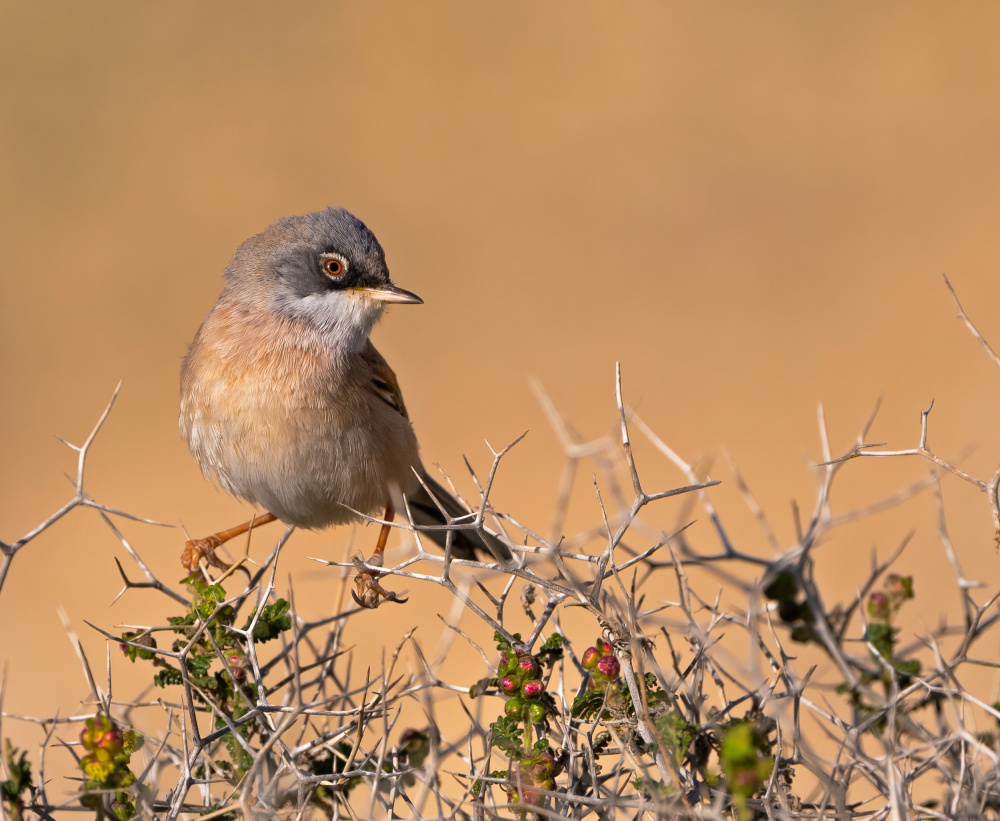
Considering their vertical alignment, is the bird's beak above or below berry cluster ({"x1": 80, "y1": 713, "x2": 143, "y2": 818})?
above

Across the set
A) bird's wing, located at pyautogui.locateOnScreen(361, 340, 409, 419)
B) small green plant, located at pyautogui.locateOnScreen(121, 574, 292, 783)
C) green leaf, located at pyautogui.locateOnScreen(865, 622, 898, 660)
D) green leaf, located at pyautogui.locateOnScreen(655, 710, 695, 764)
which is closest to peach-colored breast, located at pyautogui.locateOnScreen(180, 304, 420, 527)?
bird's wing, located at pyautogui.locateOnScreen(361, 340, 409, 419)

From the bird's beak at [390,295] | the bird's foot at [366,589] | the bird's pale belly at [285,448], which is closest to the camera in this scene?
the bird's foot at [366,589]

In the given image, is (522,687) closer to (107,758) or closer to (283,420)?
(107,758)

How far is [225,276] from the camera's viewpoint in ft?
15.3

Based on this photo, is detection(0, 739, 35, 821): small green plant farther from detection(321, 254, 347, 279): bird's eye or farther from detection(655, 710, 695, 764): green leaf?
detection(321, 254, 347, 279): bird's eye

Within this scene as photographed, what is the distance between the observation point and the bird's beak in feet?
14.1

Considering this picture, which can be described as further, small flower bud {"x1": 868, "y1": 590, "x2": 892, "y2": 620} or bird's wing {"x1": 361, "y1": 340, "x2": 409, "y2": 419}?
bird's wing {"x1": 361, "y1": 340, "x2": 409, "y2": 419}

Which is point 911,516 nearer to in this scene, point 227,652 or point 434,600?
point 434,600

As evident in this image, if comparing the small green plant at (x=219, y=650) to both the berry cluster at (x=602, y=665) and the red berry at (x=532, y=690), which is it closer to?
the red berry at (x=532, y=690)

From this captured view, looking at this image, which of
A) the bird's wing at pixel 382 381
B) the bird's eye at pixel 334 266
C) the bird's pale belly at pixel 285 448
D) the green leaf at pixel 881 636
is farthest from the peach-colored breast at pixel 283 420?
the green leaf at pixel 881 636

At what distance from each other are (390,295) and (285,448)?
0.84 m

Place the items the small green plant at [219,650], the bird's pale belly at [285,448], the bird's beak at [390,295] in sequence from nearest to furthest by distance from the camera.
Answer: the small green plant at [219,650] < the bird's pale belly at [285,448] < the bird's beak at [390,295]

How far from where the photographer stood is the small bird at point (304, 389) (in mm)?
4000

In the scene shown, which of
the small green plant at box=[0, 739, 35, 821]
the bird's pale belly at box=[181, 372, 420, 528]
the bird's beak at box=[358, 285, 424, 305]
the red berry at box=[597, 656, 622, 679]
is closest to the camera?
the small green plant at box=[0, 739, 35, 821]
